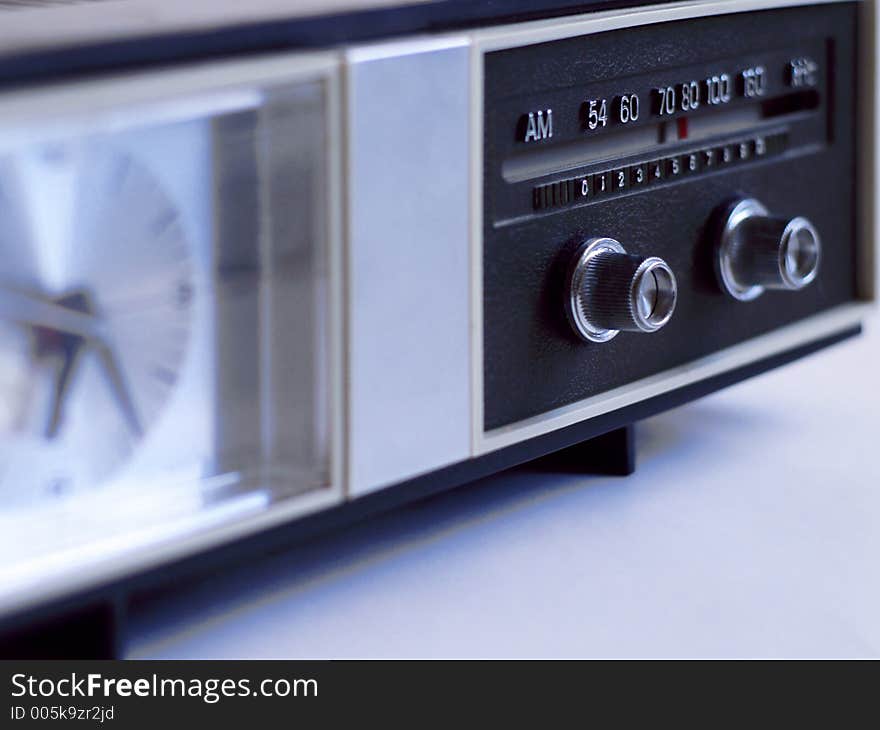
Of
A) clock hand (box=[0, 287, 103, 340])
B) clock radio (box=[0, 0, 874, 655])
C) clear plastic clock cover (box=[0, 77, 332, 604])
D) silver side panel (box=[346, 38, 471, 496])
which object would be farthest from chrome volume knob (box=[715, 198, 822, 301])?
clock hand (box=[0, 287, 103, 340])

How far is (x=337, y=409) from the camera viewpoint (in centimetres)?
80

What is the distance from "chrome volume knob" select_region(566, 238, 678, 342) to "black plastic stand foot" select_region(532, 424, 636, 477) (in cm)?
13

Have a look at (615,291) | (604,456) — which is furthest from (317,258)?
(604,456)

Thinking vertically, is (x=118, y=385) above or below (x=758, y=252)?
below

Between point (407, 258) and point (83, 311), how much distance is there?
Answer: 18cm

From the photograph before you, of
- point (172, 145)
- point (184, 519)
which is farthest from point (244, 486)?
point (172, 145)

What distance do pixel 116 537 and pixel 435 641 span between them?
180mm

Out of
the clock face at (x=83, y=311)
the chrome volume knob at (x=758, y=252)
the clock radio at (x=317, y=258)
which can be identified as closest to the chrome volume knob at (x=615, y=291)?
the clock radio at (x=317, y=258)

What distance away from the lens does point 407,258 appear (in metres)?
0.83

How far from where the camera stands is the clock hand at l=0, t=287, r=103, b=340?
70 cm

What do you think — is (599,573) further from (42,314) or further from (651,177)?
(42,314)

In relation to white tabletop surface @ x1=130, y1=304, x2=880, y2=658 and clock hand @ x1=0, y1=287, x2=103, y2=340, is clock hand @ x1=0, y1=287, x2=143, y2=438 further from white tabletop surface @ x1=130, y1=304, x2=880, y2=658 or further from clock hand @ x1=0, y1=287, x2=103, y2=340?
white tabletop surface @ x1=130, y1=304, x2=880, y2=658

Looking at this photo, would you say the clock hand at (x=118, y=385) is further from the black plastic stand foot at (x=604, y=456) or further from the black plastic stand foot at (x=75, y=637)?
the black plastic stand foot at (x=604, y=456)
